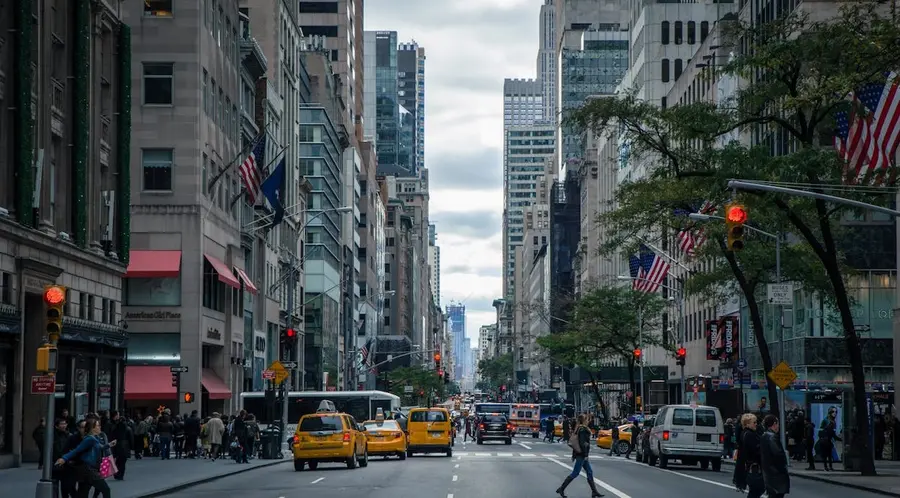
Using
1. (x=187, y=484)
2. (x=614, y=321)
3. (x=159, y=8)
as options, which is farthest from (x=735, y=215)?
(x=614, y=321)

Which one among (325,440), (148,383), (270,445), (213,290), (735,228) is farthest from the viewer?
(213,290)

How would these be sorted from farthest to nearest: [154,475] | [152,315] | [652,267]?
[652,267] < [152,315] < [154,475]

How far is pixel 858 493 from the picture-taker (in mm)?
33312

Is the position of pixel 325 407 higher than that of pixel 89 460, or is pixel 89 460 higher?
pixel 89 460

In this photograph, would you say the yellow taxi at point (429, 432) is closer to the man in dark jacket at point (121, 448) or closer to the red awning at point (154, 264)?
the red awning at point (154, 264)

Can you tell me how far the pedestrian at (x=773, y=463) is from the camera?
68.3 feet

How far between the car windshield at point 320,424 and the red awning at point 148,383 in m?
19.6

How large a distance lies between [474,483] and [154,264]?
31752 mm

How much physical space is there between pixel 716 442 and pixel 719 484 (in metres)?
10.1

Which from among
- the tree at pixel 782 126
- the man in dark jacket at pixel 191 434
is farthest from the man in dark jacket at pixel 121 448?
the tree at pixel 782 126

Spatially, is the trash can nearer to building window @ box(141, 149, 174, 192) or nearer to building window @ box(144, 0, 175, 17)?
building window @ box(141, 149, 174, 192)

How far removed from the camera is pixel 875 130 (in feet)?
104

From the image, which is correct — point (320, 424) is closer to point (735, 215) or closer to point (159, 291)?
point (735, 215)

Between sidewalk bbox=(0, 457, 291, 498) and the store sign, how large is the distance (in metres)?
13.1
